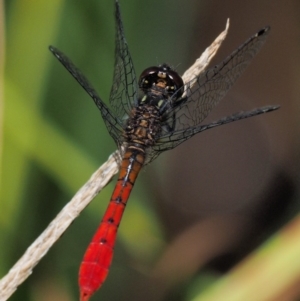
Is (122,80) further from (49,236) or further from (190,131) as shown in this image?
(49,236)

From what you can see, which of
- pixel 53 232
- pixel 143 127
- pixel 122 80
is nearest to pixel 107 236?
pixel 53 232

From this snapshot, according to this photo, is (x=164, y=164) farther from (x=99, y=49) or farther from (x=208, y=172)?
(x=99, y=49)

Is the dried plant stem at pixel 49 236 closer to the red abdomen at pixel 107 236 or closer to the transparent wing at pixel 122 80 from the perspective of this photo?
the red abdomen at pixel 107 236

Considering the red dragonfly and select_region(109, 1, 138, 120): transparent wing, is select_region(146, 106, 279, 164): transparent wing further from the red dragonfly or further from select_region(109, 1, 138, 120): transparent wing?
select_region(109, 1, 138, 120): transparent wing

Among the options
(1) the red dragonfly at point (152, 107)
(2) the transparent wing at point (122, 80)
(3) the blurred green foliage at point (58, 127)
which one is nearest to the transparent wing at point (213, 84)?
(1) the red dragonfly at point (152, 107)

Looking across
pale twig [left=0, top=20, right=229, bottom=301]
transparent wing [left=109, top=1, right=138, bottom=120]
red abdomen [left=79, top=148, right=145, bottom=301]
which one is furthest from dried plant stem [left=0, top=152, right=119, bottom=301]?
transparent wing [left=109, top=1, right=138, bottom=120]

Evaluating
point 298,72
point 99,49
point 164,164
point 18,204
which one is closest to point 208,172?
point 164,164

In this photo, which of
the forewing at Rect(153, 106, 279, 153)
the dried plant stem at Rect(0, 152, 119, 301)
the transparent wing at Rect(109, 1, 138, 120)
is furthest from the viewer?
the transparent wing at Rect(109, 1, 138, 120)
